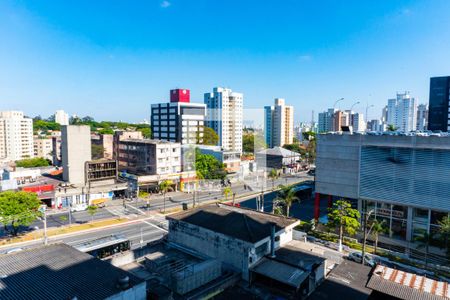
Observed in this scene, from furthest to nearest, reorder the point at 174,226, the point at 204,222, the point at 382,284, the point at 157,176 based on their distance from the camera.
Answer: the point at 157,176 < the point at 174,226 < the point at 204,222 < the point at 382,284

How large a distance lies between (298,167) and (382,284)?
282 ft

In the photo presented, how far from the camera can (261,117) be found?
104 m

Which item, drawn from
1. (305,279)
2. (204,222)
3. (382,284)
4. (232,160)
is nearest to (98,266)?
(204,222)

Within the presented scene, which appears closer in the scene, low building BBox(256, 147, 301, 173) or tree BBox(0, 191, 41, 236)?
tree BBox(0, 191, 41, 236)

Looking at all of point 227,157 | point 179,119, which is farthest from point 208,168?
point 179,119

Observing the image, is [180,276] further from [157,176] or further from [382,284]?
[157,176]

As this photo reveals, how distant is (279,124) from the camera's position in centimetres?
14750

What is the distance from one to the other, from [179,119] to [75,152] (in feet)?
146

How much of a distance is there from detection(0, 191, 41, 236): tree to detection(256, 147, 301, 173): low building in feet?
220

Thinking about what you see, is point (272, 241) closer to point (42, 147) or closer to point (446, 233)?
point (446, 233)

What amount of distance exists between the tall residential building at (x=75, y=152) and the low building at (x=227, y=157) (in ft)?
97.9

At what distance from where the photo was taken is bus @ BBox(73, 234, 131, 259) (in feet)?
105

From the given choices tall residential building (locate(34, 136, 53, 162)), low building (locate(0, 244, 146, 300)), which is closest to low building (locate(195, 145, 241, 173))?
low building (locate(0, 244, 146, 300))

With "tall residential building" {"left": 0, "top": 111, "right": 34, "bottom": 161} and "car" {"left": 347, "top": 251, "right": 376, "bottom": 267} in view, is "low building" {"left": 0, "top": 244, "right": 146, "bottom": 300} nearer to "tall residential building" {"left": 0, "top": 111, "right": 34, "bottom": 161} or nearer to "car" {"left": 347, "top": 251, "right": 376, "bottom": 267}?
"car" {"left": 347, "top": 251, "right": 376, "bottom": 267}
